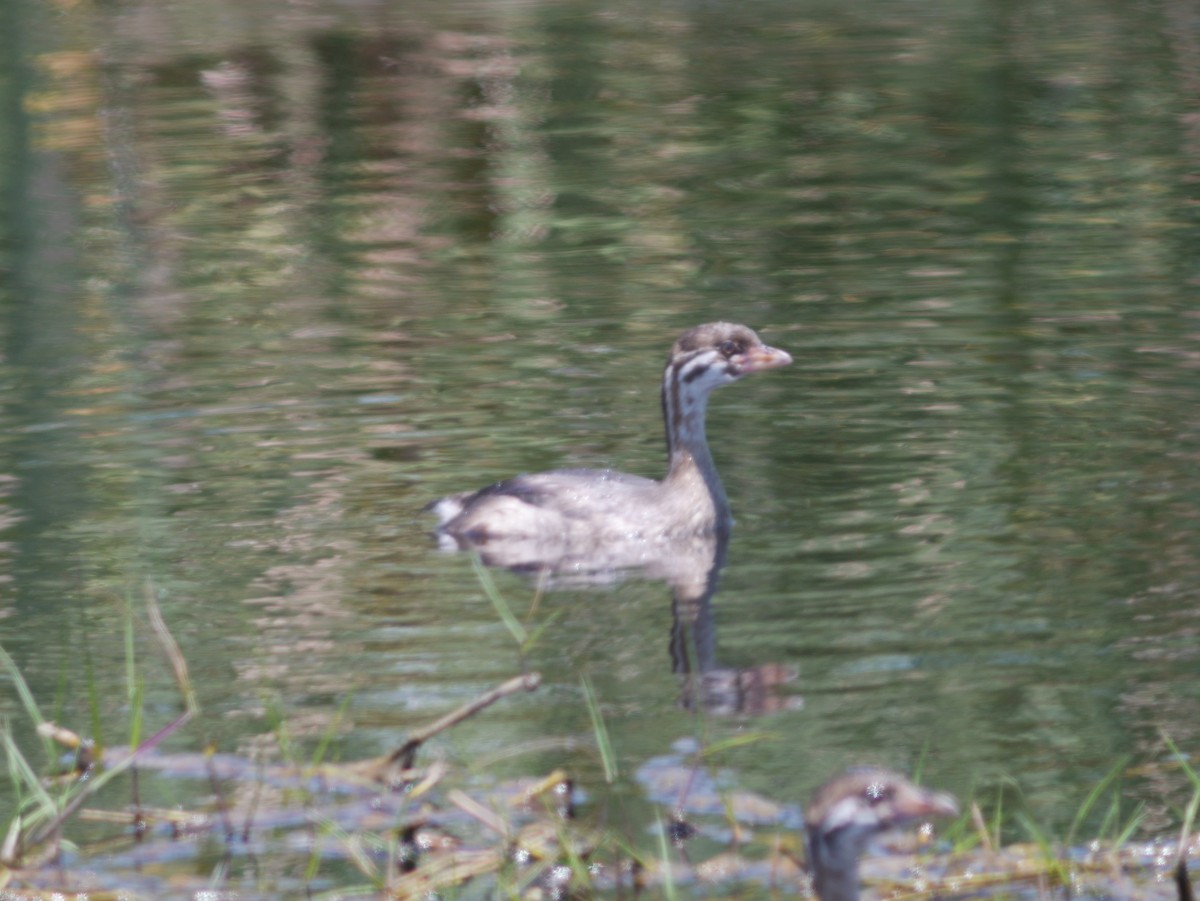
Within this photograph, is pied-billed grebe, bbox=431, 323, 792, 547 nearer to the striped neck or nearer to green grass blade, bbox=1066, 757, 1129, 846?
the striped neck

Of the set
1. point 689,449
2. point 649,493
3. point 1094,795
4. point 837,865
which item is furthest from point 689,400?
point 837,865

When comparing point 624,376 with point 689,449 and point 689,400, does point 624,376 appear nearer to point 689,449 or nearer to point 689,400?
point 689,400

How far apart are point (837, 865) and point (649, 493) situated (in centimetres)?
482

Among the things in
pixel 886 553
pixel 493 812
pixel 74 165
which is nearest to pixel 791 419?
pixel 886 553

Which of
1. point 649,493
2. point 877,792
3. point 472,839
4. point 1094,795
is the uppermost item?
point 877,792

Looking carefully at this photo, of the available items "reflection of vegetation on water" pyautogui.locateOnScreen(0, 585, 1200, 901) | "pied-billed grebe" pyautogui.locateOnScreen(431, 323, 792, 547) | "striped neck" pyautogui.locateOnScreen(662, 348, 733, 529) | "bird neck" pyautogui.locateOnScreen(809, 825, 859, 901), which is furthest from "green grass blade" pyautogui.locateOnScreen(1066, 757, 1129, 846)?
"striped neck" pyautogui.locateOnScreen(662, 348, 733, 529)

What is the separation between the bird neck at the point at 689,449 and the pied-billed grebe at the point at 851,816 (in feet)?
15.3

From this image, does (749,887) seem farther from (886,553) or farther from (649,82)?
(649,82)

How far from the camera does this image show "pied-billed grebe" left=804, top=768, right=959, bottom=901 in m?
5.32

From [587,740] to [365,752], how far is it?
679 mm

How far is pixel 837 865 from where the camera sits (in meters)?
5.32

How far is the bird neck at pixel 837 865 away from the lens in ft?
17.4

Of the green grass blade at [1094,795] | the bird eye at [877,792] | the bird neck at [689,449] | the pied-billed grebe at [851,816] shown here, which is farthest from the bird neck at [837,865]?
the bird neck at [689,449]

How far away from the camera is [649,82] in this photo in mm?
23141
